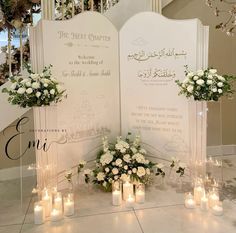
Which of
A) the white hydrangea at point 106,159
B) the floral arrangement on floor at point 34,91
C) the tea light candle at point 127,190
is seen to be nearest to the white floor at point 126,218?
the tea light candle at point 127,190

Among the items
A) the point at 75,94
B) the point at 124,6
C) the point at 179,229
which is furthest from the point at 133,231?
the point at 124,6

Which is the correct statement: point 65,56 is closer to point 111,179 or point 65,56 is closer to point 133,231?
point 111,179

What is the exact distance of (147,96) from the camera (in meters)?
3.19

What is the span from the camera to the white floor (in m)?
2.27

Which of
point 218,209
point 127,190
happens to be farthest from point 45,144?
point 218,209

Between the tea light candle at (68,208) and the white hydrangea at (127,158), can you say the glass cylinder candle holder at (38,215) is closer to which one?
the tea light candle at (68,208)

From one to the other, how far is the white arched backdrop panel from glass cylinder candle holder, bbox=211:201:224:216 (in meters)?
0.63

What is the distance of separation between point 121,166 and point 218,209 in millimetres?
990

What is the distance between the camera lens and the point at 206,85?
268 centimetres

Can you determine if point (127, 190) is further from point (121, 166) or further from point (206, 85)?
point (206, 85)

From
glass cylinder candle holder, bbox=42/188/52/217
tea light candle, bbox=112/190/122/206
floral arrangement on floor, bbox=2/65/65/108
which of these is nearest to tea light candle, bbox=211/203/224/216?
tea light candle, bbox=112/190/122/206

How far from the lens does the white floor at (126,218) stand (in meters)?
2.27

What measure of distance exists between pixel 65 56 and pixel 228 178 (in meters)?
2.31

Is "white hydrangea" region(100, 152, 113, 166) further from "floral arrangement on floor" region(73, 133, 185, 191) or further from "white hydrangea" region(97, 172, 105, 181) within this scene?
"white hydrangea" region(97, 172, 105, 181)
